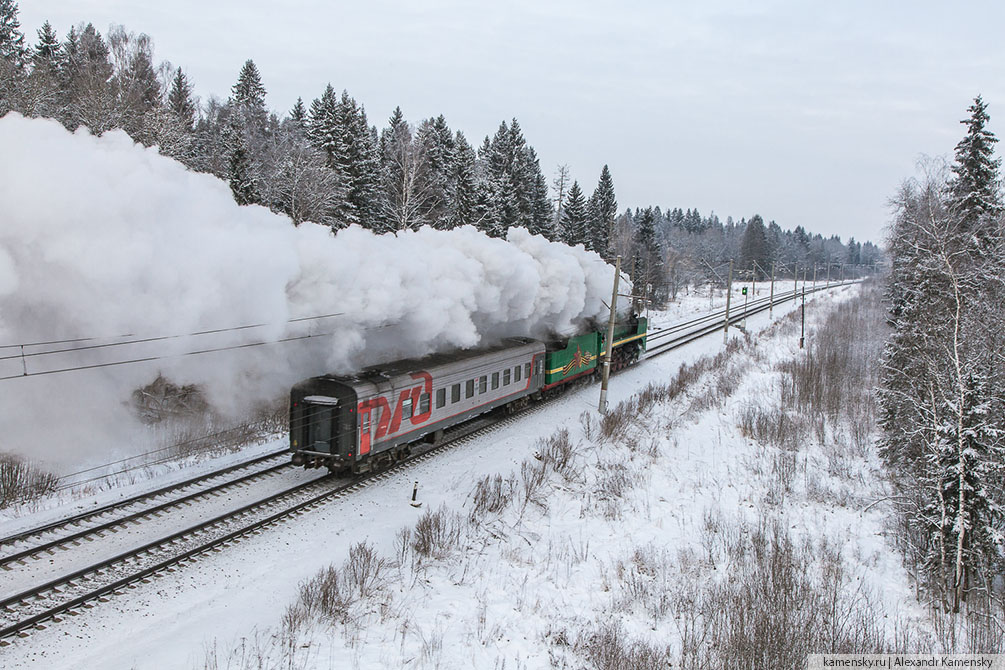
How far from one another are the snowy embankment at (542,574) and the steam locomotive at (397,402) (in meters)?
1.03

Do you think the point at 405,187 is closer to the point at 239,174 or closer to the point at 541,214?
the point at 239,174

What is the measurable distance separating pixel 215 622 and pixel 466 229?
14.5m

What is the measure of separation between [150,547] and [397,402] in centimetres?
591

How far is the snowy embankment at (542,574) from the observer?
9.05m

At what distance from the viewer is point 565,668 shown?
8953mm

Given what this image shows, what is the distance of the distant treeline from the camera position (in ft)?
92.4

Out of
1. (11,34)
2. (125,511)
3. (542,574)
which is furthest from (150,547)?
(11,34)

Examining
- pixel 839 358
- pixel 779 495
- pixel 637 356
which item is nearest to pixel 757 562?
pixel 779 495

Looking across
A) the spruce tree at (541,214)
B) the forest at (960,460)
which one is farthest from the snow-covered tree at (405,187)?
the forest at (960,460)

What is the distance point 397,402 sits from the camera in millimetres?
15250

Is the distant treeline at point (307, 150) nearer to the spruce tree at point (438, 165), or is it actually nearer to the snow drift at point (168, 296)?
the spruce tree at point (438, 165)

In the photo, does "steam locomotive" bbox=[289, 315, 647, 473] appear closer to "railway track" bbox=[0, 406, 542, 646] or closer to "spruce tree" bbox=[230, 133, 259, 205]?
"railway track" bbox=[0, 406, 542, 646]

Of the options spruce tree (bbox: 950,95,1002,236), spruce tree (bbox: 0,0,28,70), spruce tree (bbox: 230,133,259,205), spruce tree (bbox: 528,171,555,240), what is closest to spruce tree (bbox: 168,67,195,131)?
spruce tree (bbox: 0,0,28,70)

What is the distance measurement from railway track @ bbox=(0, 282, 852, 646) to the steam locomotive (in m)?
0.72
